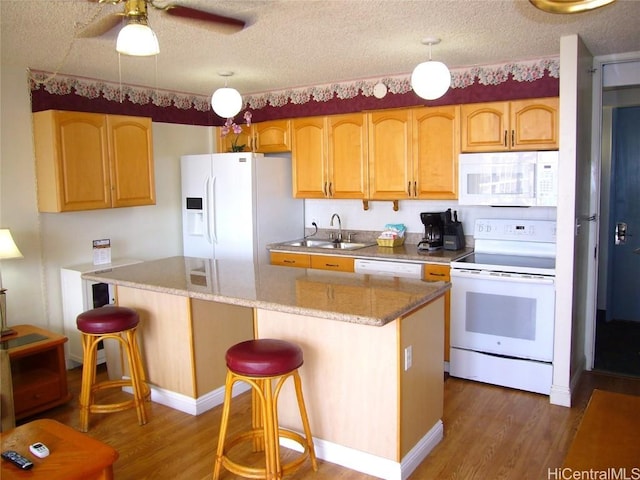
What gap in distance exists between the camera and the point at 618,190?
5254 mm

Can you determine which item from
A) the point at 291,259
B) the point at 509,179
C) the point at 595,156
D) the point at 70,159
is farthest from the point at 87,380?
the point at 595,156

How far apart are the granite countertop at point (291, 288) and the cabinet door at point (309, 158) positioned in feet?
5.01

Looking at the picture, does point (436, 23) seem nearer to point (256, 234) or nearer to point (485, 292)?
point (485, 292)

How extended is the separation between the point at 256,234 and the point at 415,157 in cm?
158

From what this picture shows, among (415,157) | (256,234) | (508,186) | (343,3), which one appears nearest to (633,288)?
(508,186)

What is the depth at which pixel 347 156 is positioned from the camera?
479 cm

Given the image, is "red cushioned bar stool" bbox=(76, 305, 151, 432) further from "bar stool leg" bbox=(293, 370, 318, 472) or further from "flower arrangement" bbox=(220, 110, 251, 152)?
"flower arrangement" bbox=(220, 110, 251, 152)

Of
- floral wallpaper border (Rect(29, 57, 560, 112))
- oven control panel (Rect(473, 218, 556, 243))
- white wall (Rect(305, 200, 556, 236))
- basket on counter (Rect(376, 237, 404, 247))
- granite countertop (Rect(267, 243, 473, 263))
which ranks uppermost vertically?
floral wallpaper border (Rect(29, 57, 560, 112))

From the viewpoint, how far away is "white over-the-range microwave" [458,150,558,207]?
3.81m

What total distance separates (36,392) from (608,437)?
10.6ft

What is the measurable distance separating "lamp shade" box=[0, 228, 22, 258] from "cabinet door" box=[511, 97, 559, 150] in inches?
141

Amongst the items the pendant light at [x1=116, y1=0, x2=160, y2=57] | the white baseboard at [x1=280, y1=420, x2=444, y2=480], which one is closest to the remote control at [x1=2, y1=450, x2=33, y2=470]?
the white baseboard at [x1=280, y1=420, x2=444, y2=480]

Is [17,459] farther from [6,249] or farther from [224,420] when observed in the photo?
[6,249]

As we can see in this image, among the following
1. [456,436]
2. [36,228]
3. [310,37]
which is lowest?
[456,436]
